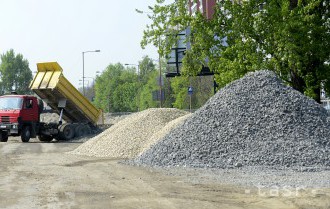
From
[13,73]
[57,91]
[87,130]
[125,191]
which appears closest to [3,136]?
[57,91]

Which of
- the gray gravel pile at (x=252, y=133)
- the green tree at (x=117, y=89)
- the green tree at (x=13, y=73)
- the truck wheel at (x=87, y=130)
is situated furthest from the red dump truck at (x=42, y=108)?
the green tree at (x=13, y=73)

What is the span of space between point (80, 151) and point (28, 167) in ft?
19.6

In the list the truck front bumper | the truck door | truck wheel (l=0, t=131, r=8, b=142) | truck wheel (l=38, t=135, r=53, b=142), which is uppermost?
the truck door

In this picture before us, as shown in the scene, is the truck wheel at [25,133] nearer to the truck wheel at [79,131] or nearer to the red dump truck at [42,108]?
the red dump truck at [42,108]

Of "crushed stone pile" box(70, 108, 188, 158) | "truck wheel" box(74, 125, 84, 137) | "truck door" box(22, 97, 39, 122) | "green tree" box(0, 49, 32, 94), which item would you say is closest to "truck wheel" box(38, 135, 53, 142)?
"truck wheel" box(74, 125, 84, 137)

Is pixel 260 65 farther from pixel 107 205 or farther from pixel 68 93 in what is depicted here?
pixel 107 205

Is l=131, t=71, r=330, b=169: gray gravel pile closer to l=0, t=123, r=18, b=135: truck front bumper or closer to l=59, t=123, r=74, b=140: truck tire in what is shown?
l=0, t=123, r=18, b=135: truck front bumper

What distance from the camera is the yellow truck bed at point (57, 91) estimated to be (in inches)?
1114

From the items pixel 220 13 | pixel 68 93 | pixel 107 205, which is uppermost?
pixel 220 13

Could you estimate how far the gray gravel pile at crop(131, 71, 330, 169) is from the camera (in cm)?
1583

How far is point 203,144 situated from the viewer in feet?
55.7

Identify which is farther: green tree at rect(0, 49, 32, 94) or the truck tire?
green tree at rect(0, 49, 32, 94)

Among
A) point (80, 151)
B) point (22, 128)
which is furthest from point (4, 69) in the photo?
point (80, 151)

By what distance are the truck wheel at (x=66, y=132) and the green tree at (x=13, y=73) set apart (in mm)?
79854
